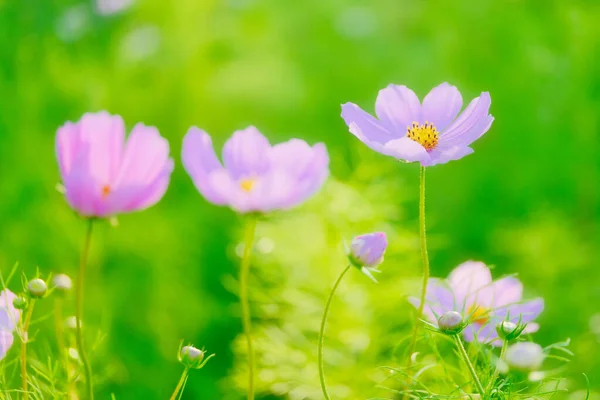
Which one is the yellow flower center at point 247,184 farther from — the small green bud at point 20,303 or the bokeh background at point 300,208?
the bokeh background at point 300,208

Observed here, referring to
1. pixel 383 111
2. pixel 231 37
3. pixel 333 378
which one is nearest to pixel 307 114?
pixel 231 37

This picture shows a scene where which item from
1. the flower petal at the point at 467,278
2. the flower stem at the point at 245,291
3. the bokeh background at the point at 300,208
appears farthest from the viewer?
the bokeh background at the point at 300,208

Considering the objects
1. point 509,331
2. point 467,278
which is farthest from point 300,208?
point 509,331

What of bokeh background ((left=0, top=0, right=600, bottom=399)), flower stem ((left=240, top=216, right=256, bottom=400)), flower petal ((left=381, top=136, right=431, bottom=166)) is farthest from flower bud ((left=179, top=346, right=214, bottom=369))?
bokeh background ((left=0, top=0, right=600, bottom=399))

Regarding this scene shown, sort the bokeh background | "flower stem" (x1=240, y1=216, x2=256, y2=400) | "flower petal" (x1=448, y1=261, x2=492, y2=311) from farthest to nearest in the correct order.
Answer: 1. the bokeh background
2. "flower petal" (x1=448, y1=261, x2=492, y2=311)
3. "flower stem" (x1=240, y1=216, x2=256, y2=400)

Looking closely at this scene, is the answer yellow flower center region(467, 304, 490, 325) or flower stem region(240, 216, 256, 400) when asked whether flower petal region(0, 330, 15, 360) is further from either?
yellow flower center region(467, 304, 490, 325)

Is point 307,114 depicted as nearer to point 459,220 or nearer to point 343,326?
point 459,220

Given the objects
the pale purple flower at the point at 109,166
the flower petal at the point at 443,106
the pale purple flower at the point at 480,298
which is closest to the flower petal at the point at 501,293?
the pale purple flower at the point at 480,298
